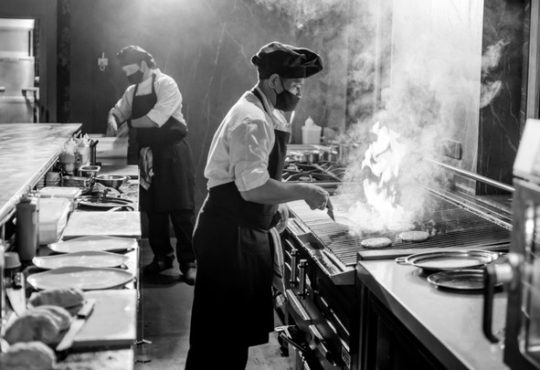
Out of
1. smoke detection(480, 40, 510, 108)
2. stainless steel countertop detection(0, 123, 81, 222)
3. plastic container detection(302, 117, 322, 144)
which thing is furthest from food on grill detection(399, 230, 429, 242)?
plastic container detection(302, 117, 322, 144)

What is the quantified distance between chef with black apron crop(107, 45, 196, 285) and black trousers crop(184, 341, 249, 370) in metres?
2.93

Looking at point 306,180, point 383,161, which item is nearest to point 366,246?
point 383,161

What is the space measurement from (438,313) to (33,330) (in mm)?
1258

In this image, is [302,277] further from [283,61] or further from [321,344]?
[283,61]

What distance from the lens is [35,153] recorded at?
4.25m

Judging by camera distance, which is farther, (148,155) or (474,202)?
(148,155)

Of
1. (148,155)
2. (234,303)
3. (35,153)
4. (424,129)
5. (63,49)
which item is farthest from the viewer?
(63,49)

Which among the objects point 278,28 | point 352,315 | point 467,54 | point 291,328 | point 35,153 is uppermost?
point 278,28

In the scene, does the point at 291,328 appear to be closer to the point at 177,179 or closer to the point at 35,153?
the point at 35,153

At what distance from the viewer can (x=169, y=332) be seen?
504 cm

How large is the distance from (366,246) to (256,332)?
81cm

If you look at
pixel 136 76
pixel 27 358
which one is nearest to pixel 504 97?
pixel 27 358

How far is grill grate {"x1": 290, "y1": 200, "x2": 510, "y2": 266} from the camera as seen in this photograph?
312cm

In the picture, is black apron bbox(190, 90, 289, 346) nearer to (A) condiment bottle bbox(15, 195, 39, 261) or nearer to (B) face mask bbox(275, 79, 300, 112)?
A: (B) face mask bbox(275, 79, 300, 112)
